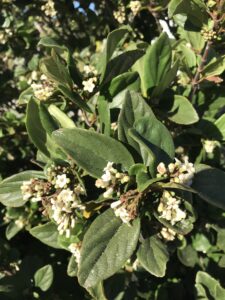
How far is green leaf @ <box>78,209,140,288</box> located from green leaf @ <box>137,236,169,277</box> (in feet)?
0.64

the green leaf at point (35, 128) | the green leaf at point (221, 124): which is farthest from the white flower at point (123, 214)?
the green leaf at point (221, 124)

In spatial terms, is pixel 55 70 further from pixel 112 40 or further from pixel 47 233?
pixel 47 233

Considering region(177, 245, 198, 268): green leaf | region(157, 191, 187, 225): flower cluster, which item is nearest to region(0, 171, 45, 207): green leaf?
region(157, 191, 187, 225): flower cluster

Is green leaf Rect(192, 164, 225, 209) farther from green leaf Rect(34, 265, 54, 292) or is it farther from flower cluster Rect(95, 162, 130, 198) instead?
green leaf Rect(34, 265, 54, 292)

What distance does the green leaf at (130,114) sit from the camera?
1.60m

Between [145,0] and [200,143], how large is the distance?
1034 millimetres

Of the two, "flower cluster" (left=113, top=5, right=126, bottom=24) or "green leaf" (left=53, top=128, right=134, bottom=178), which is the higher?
"green leaf" (left=53, top=128, right=134, bottom=178)

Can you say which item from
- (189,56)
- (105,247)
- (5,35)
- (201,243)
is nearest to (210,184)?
(105,247)

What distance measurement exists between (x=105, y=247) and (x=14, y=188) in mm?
529

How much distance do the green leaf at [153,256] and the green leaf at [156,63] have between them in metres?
0.67

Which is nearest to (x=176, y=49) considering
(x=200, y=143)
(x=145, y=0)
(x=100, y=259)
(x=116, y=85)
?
(x=145, y=0)

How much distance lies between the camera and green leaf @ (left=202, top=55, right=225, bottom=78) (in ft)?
6.62

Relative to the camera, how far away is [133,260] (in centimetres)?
229

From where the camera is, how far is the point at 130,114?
162 cm
